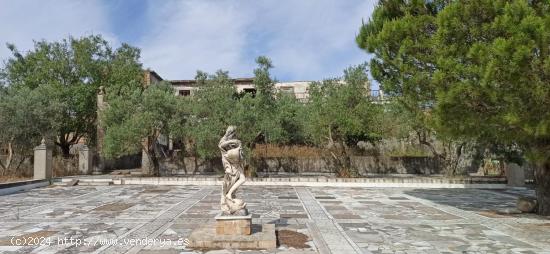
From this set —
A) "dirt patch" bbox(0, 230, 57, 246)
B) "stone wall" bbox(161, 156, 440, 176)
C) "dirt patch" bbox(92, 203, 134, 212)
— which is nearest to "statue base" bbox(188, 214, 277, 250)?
"dirt patch" bbox(0, 230, 57, 246)

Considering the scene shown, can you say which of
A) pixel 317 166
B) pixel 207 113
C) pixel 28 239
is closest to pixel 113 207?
pixel 28 239

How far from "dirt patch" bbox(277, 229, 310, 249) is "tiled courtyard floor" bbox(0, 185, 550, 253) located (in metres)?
0.18

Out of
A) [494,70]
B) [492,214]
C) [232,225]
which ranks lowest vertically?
[492,214]

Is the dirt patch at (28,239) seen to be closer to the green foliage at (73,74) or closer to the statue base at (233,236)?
the statue base at (233,236)

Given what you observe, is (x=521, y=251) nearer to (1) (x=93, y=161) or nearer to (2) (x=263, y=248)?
(2) (x=263, y=248)

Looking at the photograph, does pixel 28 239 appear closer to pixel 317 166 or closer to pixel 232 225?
pixel 232 225

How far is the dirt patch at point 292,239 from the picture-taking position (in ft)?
26.2

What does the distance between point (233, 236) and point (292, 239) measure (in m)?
1.32

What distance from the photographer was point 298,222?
34.8ft

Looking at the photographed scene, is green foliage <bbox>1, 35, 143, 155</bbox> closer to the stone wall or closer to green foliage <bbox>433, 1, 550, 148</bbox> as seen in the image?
the stone wall

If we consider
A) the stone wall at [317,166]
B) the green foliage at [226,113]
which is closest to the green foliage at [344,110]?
the green foliage at [226,113]

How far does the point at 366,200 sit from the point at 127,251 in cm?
1016

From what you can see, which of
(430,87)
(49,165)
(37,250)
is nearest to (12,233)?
(37,250)

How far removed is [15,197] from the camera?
16.4m
